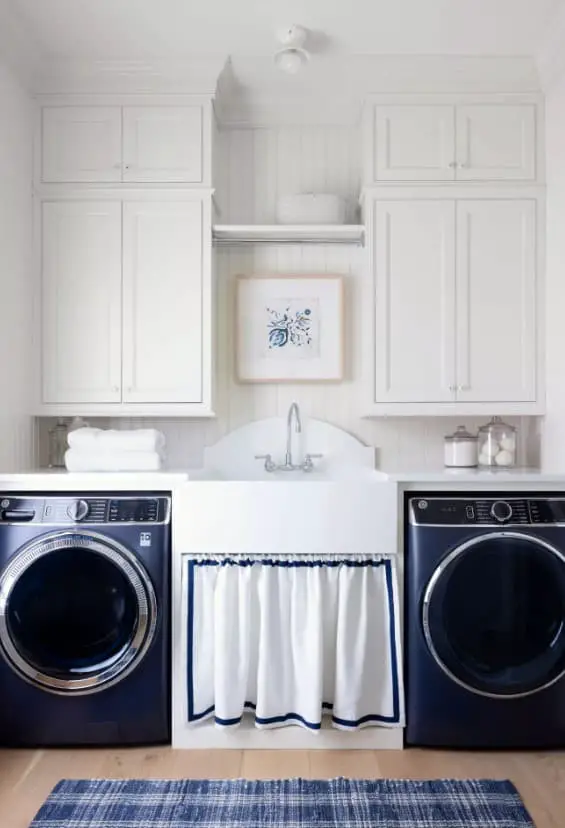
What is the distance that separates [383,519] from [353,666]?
1.66ft

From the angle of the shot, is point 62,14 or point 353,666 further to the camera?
point 62,14

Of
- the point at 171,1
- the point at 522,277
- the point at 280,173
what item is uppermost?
the point at 171,1

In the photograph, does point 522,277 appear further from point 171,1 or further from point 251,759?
point 251,759

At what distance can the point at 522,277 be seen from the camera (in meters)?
2.83

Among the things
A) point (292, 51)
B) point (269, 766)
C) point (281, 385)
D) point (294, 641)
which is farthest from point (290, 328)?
point (269, 766)

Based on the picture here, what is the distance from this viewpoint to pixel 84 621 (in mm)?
Answer: 2361

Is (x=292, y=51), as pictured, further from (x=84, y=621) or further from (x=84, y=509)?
(x=84, y=621)

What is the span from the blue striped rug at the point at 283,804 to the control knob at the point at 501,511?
84 centimetres

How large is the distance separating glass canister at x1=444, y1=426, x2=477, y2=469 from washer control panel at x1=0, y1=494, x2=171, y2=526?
1209 millimetres

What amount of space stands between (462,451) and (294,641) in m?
1.07

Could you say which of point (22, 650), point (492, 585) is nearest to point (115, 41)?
point (22, 650)

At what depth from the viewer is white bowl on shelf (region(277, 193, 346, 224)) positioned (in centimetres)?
296

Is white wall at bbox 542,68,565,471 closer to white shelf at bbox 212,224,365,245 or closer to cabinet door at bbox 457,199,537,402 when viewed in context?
cabinet door at bbox 457,199,537,402

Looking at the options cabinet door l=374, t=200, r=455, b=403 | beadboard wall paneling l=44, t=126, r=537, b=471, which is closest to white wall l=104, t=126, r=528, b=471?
beadboard wall paneling l=44, t=126, r=537, b=471
